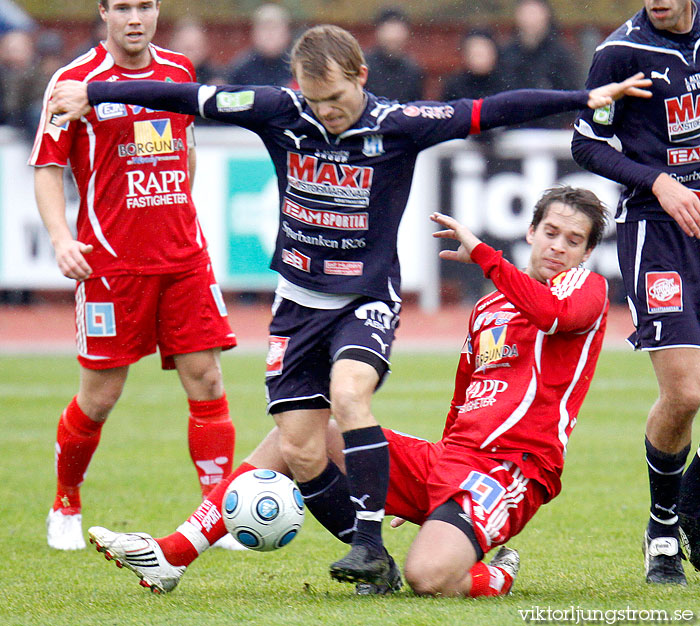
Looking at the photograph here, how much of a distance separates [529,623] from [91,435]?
8.43 ft

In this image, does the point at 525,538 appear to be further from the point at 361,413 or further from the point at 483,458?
the point at 361,413

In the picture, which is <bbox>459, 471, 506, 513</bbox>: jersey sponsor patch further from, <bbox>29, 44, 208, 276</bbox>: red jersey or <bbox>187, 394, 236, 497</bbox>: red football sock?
<bbox>29, 44, 208, 276</bbox>: red jersey

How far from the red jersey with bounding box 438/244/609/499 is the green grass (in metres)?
0.50

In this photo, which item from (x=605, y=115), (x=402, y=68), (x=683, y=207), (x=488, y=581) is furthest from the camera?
(x=402, y=68)

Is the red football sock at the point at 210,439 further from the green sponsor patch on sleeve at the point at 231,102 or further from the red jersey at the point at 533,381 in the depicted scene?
the green sponsor patch on sleeve at the point at 231,102

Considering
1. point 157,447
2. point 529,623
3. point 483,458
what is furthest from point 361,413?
point 157,447

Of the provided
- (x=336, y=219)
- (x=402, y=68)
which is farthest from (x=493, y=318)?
(x=402, y=68)

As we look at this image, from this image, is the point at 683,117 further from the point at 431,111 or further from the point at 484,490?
the point at 484,490

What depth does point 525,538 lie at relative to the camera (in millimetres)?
5328

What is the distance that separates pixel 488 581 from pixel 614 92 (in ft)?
5.70

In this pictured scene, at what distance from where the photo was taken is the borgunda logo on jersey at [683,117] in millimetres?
4512

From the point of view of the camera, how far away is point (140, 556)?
4.15 meters

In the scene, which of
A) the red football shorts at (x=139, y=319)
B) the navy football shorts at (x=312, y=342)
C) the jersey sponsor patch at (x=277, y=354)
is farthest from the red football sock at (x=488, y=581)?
the red football shorts at (x=139, y=319)

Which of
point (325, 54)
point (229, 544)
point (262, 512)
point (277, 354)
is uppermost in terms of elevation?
point (325, 54)
